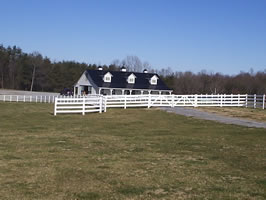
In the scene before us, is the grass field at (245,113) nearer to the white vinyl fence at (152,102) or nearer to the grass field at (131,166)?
the white vinyl fence at (152,102)

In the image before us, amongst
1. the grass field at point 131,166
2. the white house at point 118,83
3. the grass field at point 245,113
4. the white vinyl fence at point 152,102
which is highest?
the white house at point 118,83

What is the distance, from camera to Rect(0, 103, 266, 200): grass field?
609 centimetres

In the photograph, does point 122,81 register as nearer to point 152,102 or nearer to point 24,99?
point 24,99

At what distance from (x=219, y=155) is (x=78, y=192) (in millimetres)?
4845

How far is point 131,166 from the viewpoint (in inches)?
316

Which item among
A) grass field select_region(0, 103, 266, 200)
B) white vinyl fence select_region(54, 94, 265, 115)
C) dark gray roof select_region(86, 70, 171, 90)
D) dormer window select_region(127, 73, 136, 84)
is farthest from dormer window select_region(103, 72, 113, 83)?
grass field select_region(0, 103, 266, 200)

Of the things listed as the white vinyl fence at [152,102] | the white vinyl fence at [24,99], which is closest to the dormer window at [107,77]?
the white vinyl fence at [24,99]

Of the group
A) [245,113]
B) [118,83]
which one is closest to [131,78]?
[118,83]

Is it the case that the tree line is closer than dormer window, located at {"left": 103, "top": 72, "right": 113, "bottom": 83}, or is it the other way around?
dormer window, located at {"left": 103, "top": 72, "right": 113, "bottom": 83}

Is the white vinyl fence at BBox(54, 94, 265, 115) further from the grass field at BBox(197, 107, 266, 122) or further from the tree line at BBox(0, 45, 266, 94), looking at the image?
the tree line at BBox(0, 45, 266, 94)

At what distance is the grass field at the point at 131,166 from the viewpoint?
20.0 ft

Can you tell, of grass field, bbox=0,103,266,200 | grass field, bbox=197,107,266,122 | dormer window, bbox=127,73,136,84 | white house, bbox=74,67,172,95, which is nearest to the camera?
grass field, bbox=0,103,266,200

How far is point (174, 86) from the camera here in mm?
81938

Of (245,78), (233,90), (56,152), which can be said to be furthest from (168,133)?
(245,78)
